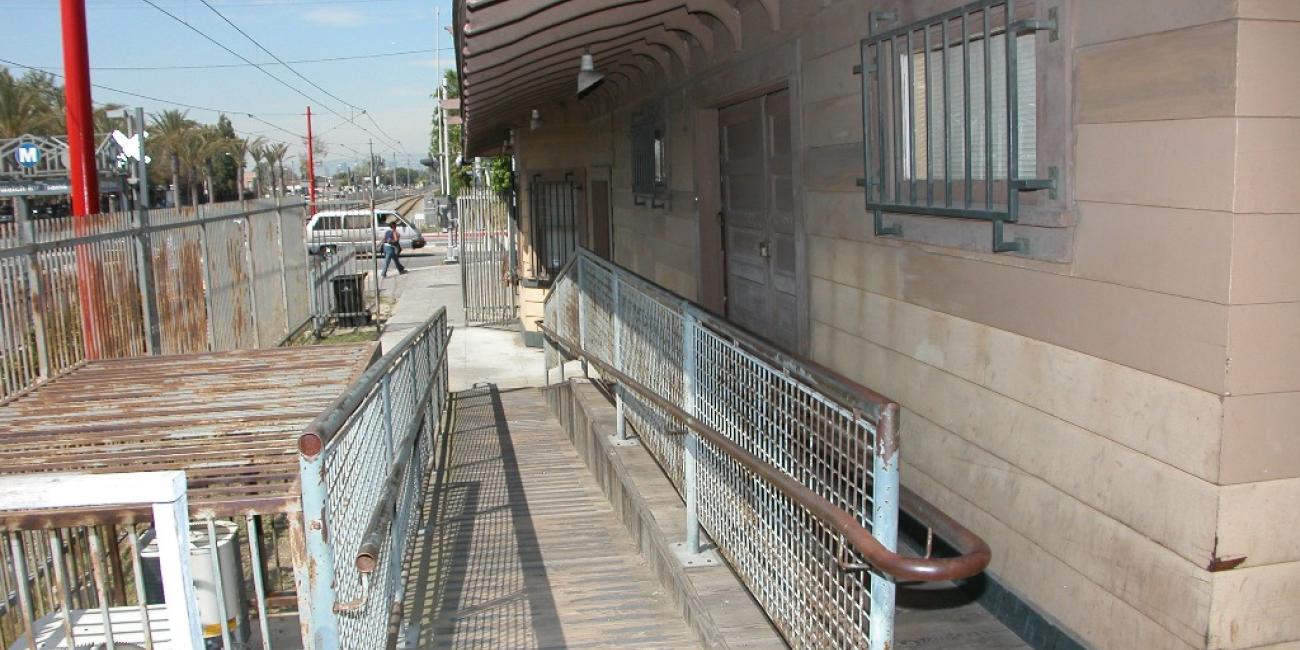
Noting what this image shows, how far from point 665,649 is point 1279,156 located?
2828 millimetres

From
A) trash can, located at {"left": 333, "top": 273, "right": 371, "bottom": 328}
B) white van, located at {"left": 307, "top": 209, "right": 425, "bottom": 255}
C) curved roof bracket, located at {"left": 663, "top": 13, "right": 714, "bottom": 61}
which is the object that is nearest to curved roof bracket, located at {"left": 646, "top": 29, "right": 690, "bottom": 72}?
curved roof bracket, located at {"left": 663, "top": 13, "right": 714, "bottom": 61}

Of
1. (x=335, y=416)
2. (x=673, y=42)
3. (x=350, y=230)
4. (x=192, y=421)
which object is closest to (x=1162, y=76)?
(x=335, y=416)

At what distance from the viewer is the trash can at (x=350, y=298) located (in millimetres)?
18734

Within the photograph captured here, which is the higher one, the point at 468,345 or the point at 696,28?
the point at 696,28

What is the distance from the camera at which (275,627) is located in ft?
16.5

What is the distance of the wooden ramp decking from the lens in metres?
4.58

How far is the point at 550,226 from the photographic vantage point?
1517 centimetres

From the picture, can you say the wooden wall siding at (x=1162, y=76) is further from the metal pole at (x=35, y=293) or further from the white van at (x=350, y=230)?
the white van at (x=350, y=230)

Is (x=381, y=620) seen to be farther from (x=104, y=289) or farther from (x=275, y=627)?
(x=104, y=289)

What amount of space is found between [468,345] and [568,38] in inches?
429

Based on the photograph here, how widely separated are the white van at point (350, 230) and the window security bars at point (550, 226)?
9117mm

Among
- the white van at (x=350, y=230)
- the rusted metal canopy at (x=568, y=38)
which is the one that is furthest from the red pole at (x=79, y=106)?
the white van at (x=350, y=230)

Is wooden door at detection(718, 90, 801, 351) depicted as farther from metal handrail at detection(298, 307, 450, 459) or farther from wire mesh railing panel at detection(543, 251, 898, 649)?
metal handrail at detection(298, 307, 450, 459)

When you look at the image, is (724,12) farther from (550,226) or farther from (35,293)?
(550,226)
